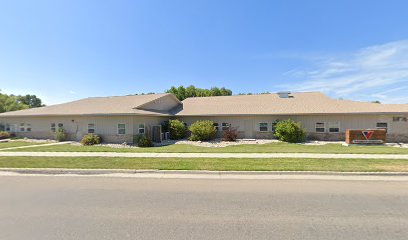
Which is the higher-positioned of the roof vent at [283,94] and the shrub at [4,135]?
the roof vent at [283,94]

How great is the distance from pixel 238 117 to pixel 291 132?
5536mm

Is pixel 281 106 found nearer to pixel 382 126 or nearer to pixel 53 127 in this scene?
pixel 382 126

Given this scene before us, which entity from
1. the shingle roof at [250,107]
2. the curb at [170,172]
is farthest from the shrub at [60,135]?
the curb at [170,172]

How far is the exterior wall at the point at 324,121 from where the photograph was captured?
1958 cm

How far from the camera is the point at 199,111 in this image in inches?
971

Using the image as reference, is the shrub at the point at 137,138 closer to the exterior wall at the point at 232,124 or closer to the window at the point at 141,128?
the exterior wall at the point at 232,124

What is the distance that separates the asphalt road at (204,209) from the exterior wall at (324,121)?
14.6 m

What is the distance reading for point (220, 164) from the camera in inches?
396

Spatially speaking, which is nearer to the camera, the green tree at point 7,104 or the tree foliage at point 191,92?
the green tree at point 7,104

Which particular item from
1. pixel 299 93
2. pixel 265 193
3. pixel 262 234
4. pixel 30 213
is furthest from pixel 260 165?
pixel 299 93

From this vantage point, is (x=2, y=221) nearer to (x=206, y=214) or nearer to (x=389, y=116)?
(x=206, y=214)

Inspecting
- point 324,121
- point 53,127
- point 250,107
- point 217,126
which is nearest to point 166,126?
point 217,126

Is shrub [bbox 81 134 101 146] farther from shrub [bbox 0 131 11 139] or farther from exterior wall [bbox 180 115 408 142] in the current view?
shrub [bbox 0 131 11 139]

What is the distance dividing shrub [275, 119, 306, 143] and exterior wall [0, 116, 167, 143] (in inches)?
486
